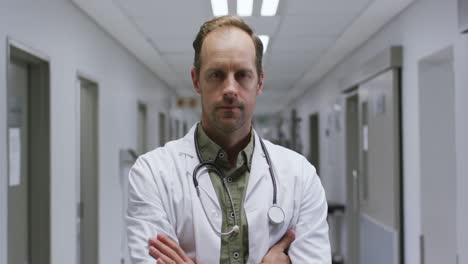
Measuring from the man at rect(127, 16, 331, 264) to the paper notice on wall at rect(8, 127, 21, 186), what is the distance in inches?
59.9

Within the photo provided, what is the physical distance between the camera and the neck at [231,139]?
146cm

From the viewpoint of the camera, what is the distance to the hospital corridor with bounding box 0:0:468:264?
1.41 m

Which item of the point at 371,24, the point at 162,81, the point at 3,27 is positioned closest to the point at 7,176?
the point at 3,27

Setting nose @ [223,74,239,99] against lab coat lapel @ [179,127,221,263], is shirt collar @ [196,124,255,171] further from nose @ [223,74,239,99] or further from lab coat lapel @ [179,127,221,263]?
nose @ [223,74,239,99]

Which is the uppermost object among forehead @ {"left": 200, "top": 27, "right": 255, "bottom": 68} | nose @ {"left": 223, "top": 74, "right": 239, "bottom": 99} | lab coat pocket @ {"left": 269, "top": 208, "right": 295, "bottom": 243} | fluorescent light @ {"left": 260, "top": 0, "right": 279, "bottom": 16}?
fluorescent light @ {"left": 260, "top": 0, "right": 279, "bottom": 16}

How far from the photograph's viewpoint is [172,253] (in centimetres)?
135

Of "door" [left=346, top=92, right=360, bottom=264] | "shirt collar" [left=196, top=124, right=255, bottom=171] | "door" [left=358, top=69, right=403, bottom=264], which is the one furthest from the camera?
"door" [left=346, top=92, right=360, bottom=264]

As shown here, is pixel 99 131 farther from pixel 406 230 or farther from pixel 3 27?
pixel 406 230

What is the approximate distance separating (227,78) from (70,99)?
8.25 ft

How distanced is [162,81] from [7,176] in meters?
6.13

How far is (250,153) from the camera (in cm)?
150

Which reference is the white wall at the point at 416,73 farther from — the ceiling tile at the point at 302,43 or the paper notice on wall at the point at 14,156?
the paper notice on wall at the point at 14,156

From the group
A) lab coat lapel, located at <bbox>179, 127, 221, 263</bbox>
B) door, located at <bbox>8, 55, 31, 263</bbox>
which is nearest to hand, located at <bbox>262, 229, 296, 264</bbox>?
lab coat lapel, located at <bbox>179, 127, 221, 263</bbox>

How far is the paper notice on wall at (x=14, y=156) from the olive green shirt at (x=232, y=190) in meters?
1.59
